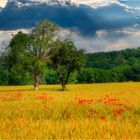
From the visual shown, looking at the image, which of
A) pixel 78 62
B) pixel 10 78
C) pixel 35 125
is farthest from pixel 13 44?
Result: pixel 10 78

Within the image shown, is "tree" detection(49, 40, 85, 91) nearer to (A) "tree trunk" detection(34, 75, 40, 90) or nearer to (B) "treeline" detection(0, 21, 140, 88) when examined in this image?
(B) "treeline" detection(0, 21, 140, 88)

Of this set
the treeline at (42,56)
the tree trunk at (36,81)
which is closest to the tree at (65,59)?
the treeline at (42,56)

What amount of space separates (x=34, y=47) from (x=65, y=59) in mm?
8981

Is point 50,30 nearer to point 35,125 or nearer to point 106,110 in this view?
point 106,110

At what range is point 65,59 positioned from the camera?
239 ft

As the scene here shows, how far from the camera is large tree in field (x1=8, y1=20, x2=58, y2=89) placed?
253 feet

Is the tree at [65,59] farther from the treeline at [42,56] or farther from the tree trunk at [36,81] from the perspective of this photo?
the tree trunk at [36,81]

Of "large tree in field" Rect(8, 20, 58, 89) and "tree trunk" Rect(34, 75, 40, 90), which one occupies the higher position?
"large tree in field" Rect(8, 20, 58, 89)

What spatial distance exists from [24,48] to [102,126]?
6855 cm

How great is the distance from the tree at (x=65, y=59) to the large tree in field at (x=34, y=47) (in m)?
2.18

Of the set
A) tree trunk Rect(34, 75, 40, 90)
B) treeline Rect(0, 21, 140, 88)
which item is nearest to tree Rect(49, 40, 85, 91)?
treeline Rect(0, 21, 140, 88)

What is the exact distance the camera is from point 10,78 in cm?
17175

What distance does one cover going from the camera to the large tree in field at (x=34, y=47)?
7712 centimetres

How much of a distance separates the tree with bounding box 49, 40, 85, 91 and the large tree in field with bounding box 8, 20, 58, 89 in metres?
2.18
